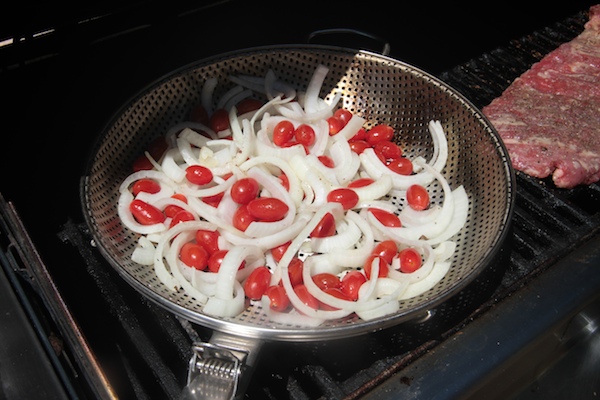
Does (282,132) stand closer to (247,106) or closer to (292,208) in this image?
(247,106)

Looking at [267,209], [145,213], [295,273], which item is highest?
[145,213]

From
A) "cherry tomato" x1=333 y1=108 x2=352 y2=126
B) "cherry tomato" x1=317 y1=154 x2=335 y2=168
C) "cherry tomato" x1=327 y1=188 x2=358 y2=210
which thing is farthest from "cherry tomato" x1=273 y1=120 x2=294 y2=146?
"cherry tomato" x1=327 y1=188 x2=358 y2=210

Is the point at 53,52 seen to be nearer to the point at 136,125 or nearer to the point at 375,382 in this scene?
the point at 136,125

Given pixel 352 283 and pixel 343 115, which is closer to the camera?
pixel 352 283

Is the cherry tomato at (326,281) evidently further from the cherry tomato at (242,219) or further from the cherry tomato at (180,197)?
the cherry tomato at (180,197)

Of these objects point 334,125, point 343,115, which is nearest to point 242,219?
point 334,125

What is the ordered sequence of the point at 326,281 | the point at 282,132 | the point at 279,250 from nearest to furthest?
the point at 326,281
the point at 279,250
the point at 282,132

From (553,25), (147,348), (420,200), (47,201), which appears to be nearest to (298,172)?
(420,200)
